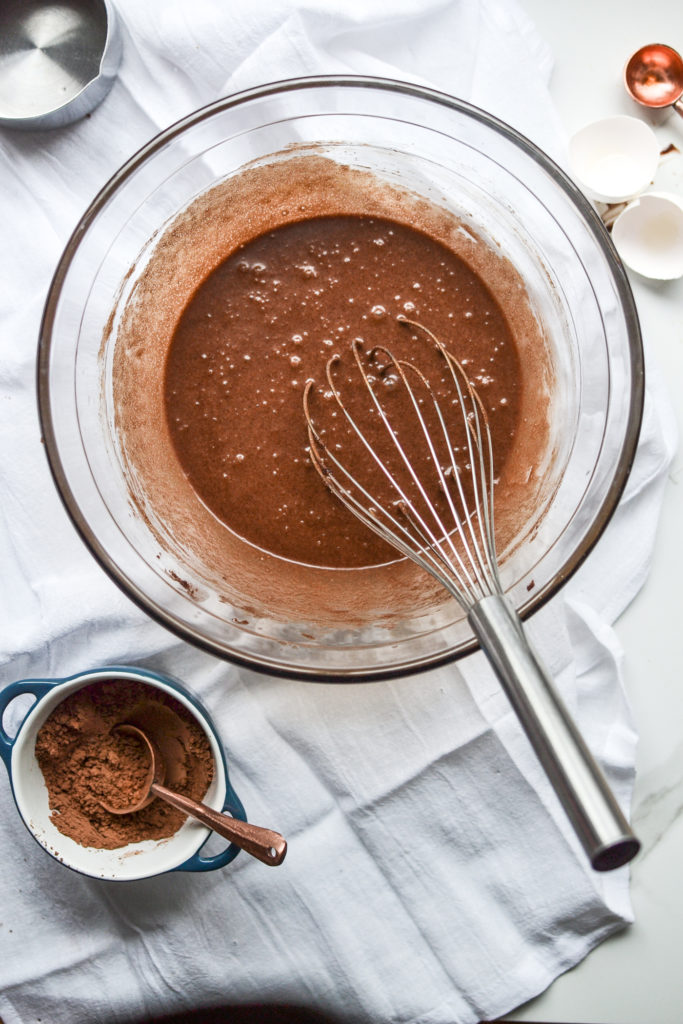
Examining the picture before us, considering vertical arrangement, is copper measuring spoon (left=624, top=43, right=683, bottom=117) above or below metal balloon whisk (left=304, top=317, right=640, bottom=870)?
above

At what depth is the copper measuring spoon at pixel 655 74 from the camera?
123 cm

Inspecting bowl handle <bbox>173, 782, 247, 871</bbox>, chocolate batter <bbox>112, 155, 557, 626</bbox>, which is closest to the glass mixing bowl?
chocolate batter <bbox>112, 155, 557, 626</bbox>

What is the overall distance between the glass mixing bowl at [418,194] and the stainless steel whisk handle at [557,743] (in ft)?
0.85

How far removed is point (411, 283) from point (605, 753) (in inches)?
27.6

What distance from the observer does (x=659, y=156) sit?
1.23 m

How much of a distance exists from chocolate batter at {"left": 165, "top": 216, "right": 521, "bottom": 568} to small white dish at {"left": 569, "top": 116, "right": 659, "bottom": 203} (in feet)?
0.75

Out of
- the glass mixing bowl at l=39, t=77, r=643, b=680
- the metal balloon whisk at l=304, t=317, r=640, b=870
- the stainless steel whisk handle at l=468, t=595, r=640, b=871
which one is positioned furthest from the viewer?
the metal balloon whisk at l=304, t=317, r=640, b=870

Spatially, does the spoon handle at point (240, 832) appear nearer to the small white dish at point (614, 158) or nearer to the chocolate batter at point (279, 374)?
the chocolate batter at point (279, 374)

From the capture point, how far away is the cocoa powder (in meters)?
1.12

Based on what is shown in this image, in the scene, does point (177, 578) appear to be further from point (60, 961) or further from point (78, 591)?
point (60, 961)

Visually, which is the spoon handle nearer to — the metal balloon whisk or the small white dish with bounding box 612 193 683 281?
the metal balloon whisk

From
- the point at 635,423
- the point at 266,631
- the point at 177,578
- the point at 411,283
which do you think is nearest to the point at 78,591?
the point at 177,578

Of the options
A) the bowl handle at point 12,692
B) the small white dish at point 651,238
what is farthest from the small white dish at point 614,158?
the bowl handle at point 12,692

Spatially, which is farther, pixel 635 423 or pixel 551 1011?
pixel 551 1011
